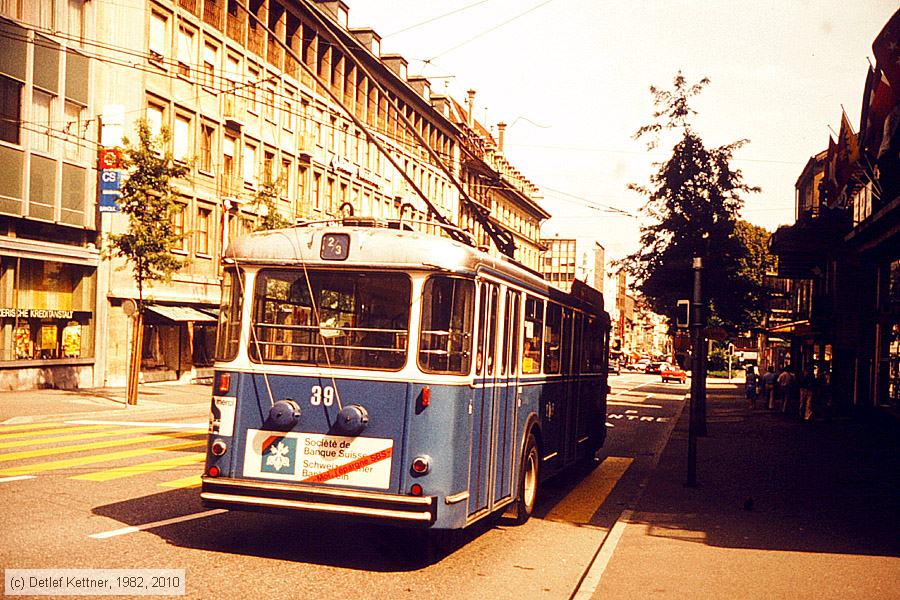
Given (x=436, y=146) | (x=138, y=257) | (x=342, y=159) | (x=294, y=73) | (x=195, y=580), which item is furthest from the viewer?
(x=436, y=146)

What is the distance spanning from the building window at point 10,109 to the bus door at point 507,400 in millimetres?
22808

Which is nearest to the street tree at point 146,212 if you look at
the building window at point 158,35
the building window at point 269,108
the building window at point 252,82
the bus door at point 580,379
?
the building window at point 158,35

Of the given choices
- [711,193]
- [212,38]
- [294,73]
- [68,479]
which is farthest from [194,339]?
[68,479]

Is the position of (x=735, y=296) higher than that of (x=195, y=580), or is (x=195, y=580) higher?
(x=735, y=296)

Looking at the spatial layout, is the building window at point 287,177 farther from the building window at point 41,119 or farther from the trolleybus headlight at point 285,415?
the trolleybus headlight at point 285,415

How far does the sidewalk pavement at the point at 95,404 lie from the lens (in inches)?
909

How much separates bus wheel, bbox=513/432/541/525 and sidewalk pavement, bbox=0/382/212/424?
13497 mm

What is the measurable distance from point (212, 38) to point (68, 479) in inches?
1207

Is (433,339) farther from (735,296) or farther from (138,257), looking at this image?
(735,296)

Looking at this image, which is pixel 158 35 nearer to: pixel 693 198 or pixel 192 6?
pixel 192 6

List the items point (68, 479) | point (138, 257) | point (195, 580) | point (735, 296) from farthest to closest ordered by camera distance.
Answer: point (735, 296) → point (138, 257) → point (68, 479) → point (195, 580)

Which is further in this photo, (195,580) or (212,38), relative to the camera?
(212,38)

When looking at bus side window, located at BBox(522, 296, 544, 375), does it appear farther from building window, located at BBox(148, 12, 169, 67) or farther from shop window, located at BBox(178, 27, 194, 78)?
shop window, located at BBox(178, 27, 194, 78)

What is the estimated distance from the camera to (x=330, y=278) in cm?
911
